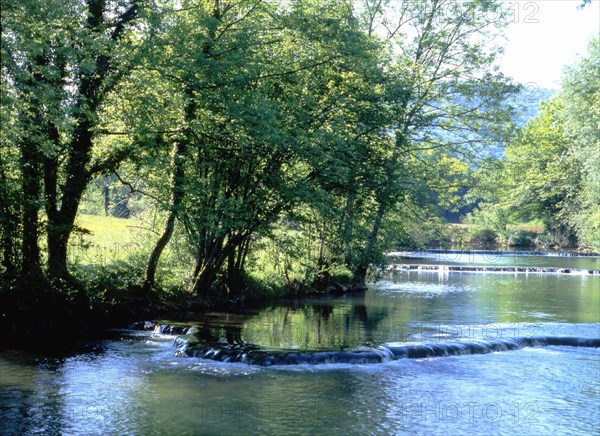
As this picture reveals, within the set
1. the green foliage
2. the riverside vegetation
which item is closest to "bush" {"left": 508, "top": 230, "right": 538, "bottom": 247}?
the riverside vegetation

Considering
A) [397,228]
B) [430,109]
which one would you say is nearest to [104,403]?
[397,228]

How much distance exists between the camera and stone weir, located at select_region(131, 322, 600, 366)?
1368 cm

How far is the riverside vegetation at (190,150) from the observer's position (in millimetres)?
13281

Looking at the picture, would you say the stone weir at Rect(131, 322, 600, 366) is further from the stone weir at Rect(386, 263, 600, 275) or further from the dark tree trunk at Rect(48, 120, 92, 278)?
the stone weir at Rect(386, 263, 600, 275)

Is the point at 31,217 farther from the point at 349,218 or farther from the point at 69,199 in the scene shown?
the point at 349,218

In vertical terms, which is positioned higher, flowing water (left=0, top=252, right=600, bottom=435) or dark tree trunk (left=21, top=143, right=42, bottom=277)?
dark tree trunk (left=21, top=143, right=42, bottom=277)

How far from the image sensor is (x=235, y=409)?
411 inches

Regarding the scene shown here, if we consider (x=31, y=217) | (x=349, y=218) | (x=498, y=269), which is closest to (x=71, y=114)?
(x=31, y=217)

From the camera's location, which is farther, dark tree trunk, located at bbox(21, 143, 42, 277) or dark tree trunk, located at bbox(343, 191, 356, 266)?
dark tree trunk, located at bbox(343, 191, 356, 266)

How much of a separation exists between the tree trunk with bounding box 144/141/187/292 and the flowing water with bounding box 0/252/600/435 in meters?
1.99

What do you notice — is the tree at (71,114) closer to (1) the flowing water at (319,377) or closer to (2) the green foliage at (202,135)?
(2) the green foliage at (202,135)

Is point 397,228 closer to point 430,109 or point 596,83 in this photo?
point 430,109

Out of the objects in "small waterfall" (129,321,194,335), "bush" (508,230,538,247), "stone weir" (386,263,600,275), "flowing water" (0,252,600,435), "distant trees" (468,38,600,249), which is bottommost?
"flowing water" (0,252,600,435)

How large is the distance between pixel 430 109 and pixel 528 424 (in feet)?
58.0
